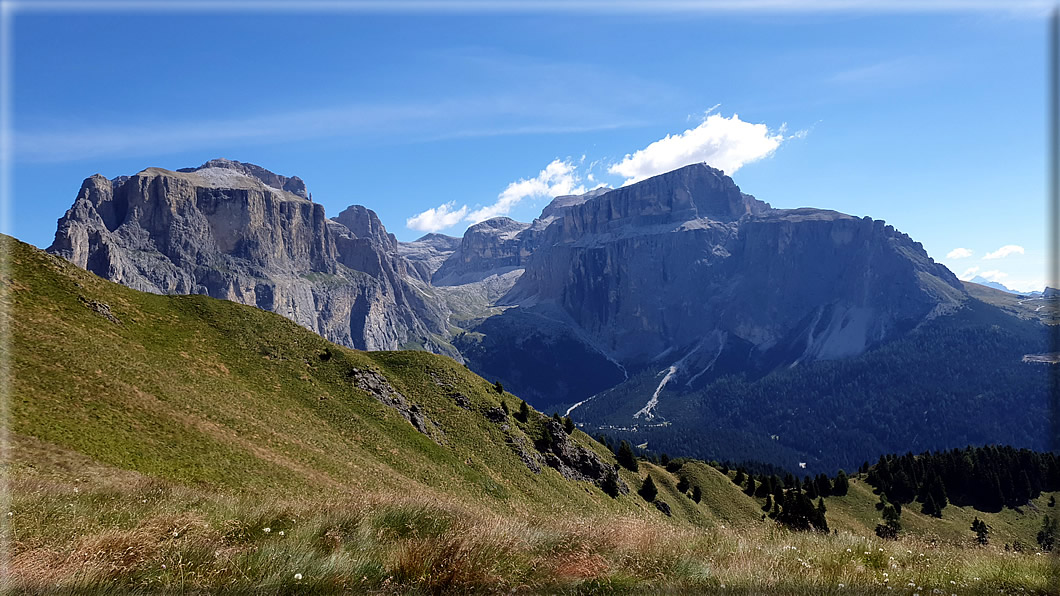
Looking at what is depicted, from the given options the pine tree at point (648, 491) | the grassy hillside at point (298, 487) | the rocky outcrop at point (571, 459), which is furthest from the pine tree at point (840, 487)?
the rocky outcrop at point (571, 459)

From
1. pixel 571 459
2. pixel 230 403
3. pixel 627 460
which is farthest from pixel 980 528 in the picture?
pixel 230 403

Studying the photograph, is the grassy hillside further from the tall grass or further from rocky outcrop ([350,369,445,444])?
rocky outcrop ([350,369,445,444])

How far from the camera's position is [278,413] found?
148 ft

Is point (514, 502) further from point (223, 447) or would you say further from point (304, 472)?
point (223, 447)

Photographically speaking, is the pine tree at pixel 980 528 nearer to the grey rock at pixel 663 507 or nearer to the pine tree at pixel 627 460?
the grey rock at pixel 663 507

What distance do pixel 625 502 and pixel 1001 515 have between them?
9132cm

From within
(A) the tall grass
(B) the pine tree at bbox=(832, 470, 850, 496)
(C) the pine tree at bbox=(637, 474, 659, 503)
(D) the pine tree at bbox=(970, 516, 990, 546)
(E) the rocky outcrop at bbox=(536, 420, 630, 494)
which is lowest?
(D) the pine tree at bbox=(970, 516, 990, 546)

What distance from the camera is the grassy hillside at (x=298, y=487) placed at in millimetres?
8367

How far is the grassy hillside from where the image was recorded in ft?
27.5

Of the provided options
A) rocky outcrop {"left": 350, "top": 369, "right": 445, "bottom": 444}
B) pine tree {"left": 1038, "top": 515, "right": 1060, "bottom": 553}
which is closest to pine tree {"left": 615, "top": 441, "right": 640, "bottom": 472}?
rocky outcrop {"left": 350, "top": 369, "right": 445, "bottom": 444}

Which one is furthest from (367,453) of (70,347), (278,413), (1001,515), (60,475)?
(1001,515)

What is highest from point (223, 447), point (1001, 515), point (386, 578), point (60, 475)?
point (386, 578)

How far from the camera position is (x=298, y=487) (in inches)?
1253

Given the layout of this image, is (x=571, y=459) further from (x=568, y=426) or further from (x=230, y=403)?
(x=230, y=403)
